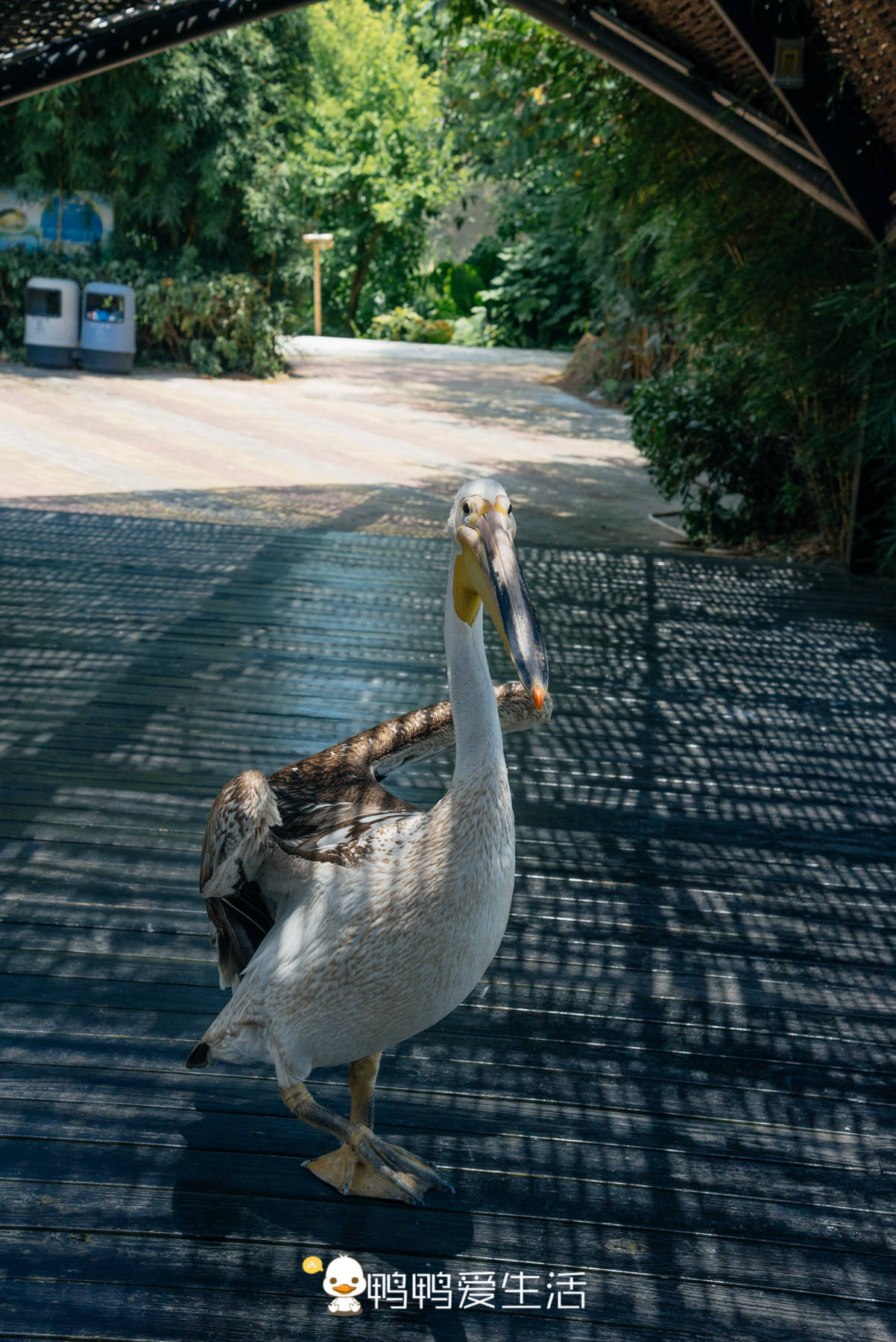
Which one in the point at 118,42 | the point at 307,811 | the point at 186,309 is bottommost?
the point at 186,309

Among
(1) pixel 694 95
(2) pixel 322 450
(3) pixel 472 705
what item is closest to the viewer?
(3) pixel 472 705

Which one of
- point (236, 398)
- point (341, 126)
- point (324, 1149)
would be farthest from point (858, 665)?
point (341, 126)

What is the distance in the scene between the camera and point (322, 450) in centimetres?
1113

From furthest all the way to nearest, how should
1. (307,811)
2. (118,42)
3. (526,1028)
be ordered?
1. (118,42)
2. (526,1028)
3. (307,811)

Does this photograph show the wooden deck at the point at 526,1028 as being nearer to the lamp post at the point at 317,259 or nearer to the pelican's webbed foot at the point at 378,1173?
the pelican's webbed foot at the point at 378,1173

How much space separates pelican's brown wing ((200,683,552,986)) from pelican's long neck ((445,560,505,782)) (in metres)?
0.11

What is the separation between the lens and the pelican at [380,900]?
191cm

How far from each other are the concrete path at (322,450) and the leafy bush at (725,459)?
0.59 meters

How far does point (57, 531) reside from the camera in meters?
6.91

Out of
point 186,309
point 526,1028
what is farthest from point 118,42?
point 186,309

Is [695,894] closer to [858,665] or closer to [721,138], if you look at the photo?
[858,665]

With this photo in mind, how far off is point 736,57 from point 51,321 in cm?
1114

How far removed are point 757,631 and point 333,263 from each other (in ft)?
62.8

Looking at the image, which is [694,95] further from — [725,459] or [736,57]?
[725,459]
